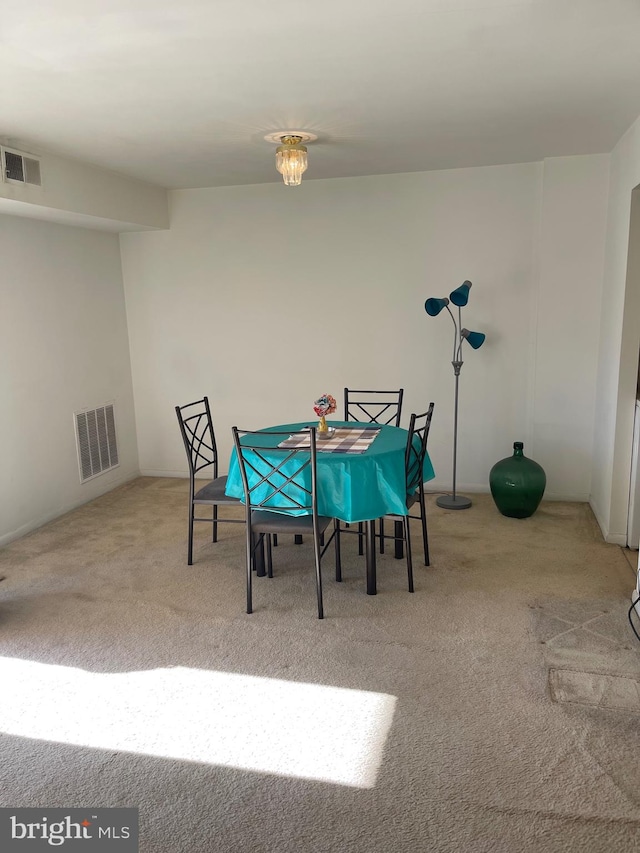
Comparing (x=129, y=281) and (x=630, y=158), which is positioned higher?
(x=630, y=158)

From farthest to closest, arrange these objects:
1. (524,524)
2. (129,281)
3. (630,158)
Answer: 1. (129,281)
2. (524,524)
3. (630,158)

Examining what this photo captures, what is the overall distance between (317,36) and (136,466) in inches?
170

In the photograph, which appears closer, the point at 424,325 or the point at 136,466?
the point at 424,325

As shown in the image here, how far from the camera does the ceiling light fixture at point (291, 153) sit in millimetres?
3643

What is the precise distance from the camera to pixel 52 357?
474cm

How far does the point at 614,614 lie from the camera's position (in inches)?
123

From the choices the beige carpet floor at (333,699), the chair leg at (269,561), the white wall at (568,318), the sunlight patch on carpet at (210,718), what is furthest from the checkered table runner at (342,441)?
the white wall at (568,318)

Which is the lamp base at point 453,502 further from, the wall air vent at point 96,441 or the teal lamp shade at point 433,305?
the wall air vent at point 96,441

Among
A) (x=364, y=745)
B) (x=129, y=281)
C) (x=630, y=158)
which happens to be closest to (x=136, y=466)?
(x=129, y=281)

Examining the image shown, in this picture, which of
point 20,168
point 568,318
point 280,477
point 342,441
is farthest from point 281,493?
point 568,318

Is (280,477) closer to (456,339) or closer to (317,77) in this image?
(317,77)

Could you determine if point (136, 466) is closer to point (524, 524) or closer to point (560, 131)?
point (524, 524)

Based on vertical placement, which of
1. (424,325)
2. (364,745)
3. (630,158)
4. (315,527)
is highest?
(630,158)

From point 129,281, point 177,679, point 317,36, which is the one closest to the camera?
point 317,36
